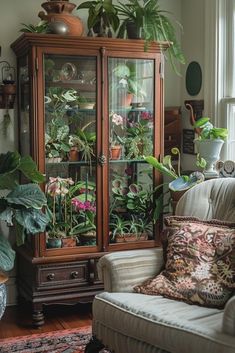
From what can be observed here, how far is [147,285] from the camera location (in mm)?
2852

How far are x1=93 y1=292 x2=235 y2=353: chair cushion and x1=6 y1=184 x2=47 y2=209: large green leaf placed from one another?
0.87 metres

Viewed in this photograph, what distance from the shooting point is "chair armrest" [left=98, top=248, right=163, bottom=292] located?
287cm

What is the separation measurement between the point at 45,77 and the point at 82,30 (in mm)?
463

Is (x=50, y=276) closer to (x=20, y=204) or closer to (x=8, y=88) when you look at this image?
(x=20, y=204)

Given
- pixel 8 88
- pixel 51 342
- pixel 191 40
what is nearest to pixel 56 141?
pixel 8 88

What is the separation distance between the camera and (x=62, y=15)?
12.5ft

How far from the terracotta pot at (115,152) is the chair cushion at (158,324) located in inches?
52.1

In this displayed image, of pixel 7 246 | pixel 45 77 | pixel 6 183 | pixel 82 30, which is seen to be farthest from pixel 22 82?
pixel 7 246

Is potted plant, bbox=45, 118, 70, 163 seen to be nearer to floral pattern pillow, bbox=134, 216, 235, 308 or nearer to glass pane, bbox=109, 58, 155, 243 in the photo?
glass pane, bbox=109, 58, 155, 243

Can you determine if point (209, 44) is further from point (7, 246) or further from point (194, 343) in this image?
point (194, 343)

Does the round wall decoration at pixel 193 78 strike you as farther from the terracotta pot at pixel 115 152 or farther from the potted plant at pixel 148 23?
the terracotta pot at pixel 115 152

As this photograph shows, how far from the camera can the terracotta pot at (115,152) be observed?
155 inches

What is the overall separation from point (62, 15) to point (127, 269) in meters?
1.84

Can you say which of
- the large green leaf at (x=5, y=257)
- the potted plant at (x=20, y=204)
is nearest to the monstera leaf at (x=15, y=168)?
the potted plant at (x=20, y=204)
